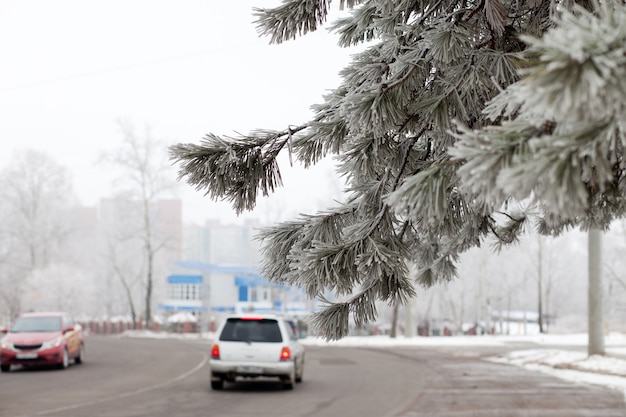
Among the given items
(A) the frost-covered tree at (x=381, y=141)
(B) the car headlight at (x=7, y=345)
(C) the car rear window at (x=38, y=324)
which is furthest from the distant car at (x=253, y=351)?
(A) the frost-covered tree at (x=381, y=141)

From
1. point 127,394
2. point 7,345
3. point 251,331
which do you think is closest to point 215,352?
point 251,331

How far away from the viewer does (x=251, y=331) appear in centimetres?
1535

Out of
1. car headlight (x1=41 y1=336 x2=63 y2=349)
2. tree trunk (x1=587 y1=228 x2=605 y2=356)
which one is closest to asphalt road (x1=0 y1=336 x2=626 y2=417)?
car headlight (x1=41 y1=336 x2=63 y2=349)

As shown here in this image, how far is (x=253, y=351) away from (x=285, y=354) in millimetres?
604

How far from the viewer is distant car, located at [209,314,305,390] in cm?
1470

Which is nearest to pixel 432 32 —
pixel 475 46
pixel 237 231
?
pixel 475 46

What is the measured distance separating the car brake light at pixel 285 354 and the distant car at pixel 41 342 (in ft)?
22.9

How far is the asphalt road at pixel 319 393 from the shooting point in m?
11.1

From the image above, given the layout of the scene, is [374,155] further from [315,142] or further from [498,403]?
[498,403]

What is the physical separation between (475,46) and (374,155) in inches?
31.1

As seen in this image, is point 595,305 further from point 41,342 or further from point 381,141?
point 381,141

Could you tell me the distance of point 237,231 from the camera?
139250 millimetres

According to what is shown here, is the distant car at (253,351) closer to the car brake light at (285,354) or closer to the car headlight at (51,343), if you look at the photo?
the car brake light at (285,354)

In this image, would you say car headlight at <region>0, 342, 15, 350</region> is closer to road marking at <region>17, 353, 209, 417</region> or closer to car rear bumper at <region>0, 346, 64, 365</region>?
car rear bumper at <region>0, 346, 64, 365</region>
